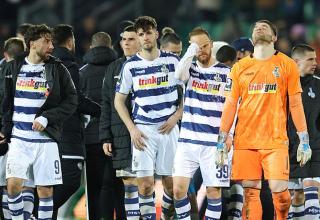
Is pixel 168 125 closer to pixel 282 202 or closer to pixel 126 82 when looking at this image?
pixel 126 82

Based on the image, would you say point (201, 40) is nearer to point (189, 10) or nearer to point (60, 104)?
point (60, 104)

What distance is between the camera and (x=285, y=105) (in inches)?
422

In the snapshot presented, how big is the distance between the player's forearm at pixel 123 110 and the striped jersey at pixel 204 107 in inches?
21.0

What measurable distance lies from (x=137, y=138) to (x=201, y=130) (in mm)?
648

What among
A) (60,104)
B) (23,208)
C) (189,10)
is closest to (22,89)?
(60,104)

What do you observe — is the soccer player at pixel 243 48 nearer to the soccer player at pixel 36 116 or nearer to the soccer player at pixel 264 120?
the soccer player at pixel 264 120

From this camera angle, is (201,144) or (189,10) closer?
(201,144)

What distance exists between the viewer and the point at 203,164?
11.1m

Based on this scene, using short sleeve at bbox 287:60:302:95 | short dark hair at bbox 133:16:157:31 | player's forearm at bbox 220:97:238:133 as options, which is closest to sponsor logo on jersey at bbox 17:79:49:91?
short dark hair at bbox 133:16:157:31

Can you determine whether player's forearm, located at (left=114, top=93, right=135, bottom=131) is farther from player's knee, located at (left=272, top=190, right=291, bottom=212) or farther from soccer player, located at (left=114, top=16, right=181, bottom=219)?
player's knee, located at (left=272, top=190, right=291, bottom=212)

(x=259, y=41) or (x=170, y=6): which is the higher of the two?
Answer: (x=170, y=6)

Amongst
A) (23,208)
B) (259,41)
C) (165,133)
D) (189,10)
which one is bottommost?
(23,208)

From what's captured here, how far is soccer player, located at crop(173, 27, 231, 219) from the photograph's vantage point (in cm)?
1105

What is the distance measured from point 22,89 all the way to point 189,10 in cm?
1153
